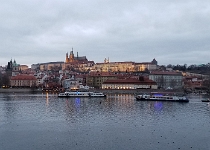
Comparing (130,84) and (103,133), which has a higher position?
(130,84)

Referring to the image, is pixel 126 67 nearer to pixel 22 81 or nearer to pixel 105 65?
pixel 105 65

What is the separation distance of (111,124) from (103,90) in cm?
4358

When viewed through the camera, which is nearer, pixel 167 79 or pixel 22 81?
pixel 167 79

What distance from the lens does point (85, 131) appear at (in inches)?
682

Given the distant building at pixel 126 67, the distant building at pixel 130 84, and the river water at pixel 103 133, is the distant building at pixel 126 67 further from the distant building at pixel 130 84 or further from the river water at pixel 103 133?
the river water at pixel 103 133

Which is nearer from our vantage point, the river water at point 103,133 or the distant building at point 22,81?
the river water at point 103,133

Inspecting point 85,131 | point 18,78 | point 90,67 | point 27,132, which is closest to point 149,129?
point 85,131

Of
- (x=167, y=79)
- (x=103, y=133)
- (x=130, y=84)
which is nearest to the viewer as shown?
(x=103, y=133)


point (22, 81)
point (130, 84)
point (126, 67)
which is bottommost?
point (130, 84)

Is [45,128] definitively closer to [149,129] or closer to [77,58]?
[149,129]

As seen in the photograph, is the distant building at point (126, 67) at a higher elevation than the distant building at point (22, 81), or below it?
higher

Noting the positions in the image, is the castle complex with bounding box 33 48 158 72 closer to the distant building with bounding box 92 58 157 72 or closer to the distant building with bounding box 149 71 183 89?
the distant building with bounding box 92 58 157 72

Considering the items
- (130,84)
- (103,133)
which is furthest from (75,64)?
(103,133)

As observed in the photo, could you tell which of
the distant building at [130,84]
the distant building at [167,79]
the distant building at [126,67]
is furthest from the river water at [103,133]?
the distant building at [126,67]
